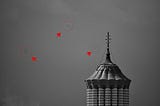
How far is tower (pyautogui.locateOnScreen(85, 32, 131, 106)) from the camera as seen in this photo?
32.4 meters

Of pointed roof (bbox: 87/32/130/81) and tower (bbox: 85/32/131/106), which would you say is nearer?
tower (bbox: 85/32/131/106)

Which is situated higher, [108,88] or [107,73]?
[107,73]

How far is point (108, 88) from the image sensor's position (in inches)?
1287

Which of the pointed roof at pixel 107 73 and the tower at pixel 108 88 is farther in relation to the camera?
the pointed roof at pixel 107 73

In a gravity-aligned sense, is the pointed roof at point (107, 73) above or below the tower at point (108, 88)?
above

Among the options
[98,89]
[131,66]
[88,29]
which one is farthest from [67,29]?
[98,89]

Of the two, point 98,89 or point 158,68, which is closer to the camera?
point 98,89

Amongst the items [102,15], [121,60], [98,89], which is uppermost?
[102,15]

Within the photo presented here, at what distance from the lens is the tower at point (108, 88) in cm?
3241

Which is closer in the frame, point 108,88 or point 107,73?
point 108,88

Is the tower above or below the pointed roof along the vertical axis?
below

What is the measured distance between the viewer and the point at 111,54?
123ft

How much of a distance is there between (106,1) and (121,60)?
11.6ft

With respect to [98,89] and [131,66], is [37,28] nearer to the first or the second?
[131,66]
